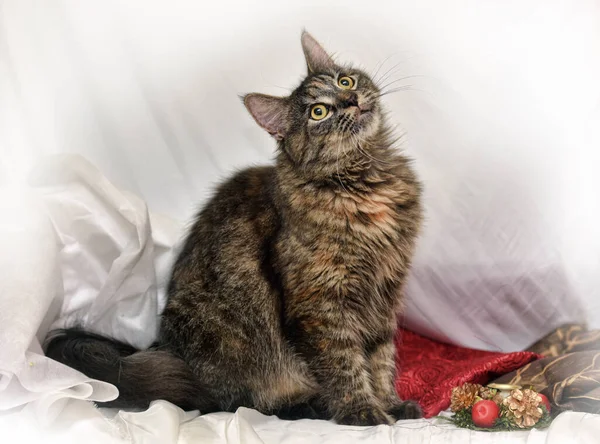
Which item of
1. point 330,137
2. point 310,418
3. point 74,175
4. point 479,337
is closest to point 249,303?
point 310,418

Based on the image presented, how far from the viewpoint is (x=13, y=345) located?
1883mm

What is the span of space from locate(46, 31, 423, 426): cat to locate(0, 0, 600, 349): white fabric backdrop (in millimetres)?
424

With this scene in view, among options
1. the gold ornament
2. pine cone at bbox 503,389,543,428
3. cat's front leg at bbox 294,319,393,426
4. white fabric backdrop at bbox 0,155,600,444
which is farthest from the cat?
pine cone at bbox 503,389,543,428

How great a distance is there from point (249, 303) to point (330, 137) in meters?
0.58

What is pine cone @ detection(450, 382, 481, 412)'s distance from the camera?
1940 millimetres

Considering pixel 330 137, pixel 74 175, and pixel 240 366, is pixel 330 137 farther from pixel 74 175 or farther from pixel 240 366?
pixel 74 175

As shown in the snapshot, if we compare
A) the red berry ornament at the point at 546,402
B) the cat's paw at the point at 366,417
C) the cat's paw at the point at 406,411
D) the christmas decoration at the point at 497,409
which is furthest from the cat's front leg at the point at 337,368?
the red berry ornament at the point at 546,402

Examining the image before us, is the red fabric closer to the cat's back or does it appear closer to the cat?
the cat

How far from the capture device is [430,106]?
2.58 metres

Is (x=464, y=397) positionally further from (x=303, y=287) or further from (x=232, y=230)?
(x=232, y=230)

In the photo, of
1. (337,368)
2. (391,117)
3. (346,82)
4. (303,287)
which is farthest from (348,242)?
(391,117)

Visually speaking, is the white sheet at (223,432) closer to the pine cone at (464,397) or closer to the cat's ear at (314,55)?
the pine cone at (464,397)

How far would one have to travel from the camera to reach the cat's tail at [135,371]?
201cm

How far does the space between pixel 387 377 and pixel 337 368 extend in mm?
282
